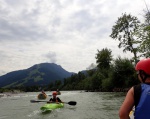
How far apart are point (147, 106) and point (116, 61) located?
6109cm

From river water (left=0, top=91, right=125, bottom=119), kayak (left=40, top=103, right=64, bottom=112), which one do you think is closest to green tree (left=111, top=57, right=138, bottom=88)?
river water (left=0, top=91, right=125, bottom=119)

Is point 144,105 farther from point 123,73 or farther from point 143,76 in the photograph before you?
point 123,73

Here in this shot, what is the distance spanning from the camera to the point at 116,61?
6322 cm

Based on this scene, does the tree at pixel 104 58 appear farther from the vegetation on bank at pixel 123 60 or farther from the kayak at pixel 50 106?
the kayak at pixel 50 106

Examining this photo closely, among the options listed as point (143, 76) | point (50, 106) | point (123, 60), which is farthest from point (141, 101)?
point (123, 60)

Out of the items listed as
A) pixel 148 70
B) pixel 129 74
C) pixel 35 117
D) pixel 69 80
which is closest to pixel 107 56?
pixel 129 74

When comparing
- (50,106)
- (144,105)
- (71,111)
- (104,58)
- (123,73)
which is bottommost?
(71,111)

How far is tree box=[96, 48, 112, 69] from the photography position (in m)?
82.5

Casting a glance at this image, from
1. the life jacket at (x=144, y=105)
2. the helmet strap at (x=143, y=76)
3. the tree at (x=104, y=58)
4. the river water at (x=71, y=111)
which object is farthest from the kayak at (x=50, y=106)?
the tree at (x=104, y=58)

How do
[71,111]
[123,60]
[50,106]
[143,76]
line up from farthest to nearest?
[123,60], [71,111], [50,106], [143,76]

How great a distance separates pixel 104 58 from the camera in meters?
82.7

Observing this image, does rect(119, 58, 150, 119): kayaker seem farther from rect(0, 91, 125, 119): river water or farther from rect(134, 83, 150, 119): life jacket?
rect(0, 91, 125, 119): river water

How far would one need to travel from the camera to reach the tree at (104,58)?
271ft

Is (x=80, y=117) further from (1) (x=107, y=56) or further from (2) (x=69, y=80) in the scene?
(2) (x=69, y=80)
